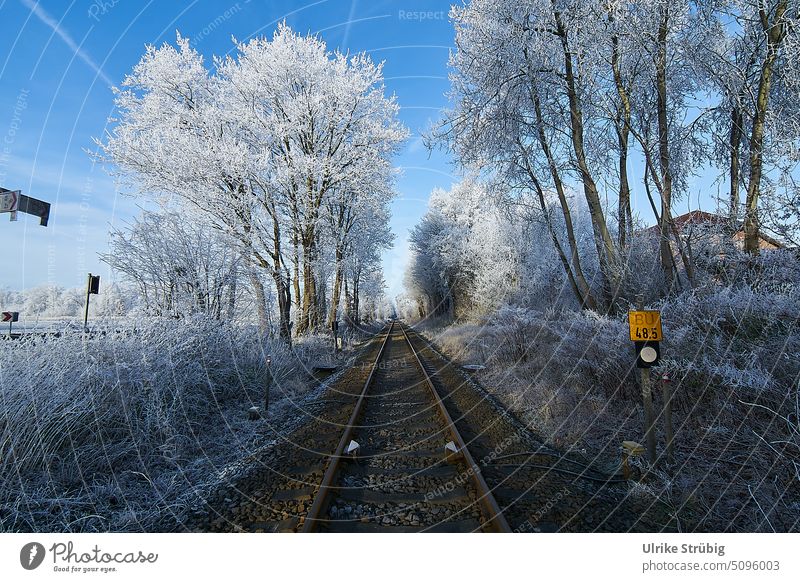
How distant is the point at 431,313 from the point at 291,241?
29162mm

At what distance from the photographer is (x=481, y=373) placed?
31.0 feet

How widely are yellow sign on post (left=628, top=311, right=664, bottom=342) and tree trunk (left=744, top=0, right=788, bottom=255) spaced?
2.35m

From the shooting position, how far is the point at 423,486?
342 cm

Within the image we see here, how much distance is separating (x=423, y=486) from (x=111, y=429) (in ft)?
12.8

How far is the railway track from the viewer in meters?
2.78

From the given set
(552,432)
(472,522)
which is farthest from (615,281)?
(472,522)

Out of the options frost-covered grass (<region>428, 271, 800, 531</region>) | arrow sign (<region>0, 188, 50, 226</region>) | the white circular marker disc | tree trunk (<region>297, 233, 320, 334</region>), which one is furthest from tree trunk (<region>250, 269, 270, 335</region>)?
the white circular marker disc

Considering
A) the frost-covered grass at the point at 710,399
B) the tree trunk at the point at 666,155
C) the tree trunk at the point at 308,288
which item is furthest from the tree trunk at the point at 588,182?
the tree trunk at the point at 308,288

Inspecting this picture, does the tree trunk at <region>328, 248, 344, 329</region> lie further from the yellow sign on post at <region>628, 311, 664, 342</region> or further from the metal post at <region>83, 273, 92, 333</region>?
the yellow sign on post at <region>628, 311, 664, 342</region>

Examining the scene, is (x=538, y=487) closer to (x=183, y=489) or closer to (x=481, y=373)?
(x=183, y=489)

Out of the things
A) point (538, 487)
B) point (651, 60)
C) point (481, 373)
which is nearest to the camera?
point (538, 487)

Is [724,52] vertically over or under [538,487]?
over

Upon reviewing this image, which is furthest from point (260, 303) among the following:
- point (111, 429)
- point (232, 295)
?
point (111, 429)
